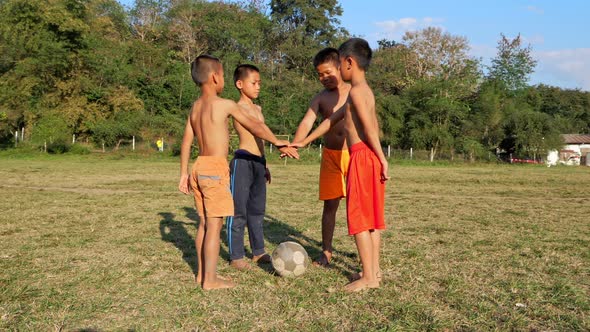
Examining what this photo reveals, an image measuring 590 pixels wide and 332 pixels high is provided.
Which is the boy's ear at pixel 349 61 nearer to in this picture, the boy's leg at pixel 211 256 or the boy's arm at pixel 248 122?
the boy's arm at pixel 248 122

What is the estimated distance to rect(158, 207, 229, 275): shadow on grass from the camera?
19.0 ft

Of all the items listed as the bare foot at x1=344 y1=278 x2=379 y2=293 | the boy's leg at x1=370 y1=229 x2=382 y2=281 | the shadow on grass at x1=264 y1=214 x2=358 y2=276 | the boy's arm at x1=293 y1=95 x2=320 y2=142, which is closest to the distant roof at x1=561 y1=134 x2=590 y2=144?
the shadow on grass at x1=264 y1=214 x2=358 y2=276

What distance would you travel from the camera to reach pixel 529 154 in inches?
1624

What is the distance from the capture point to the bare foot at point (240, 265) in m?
5.24

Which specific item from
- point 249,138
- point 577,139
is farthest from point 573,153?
point 249,138

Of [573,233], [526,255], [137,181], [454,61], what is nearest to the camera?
[526,255]

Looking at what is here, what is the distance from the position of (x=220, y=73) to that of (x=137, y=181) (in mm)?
12104

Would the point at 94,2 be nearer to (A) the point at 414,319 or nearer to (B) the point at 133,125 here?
(B) the point at 133,125

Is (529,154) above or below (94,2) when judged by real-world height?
below

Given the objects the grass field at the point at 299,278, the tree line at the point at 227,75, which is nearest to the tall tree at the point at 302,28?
the tree line at the point at 227,75

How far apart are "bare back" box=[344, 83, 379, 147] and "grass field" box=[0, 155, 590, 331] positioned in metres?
1.33

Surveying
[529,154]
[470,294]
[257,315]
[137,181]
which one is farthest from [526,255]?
[529,154]

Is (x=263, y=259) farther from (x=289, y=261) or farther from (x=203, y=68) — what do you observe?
(x=203, y=68)

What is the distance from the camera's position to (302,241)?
6.80m
